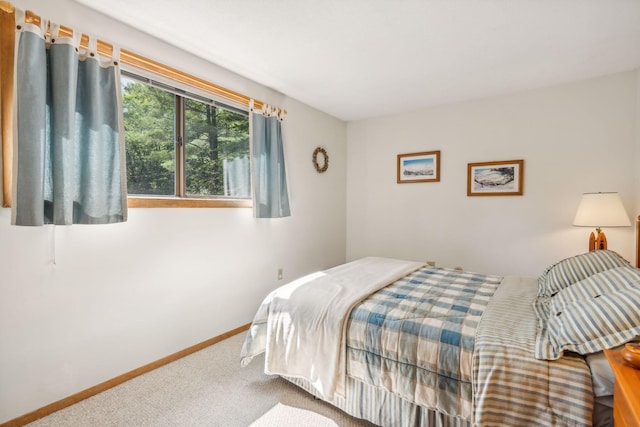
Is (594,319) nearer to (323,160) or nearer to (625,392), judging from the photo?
(625,392)

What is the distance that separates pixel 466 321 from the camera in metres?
1.47

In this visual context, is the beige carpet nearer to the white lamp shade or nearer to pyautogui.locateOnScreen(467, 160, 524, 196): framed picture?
the white lamp shade

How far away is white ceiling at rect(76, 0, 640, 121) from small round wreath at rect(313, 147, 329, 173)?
2.66ft

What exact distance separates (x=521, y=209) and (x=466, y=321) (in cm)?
225

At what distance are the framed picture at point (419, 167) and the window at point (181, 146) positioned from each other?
6.58ft

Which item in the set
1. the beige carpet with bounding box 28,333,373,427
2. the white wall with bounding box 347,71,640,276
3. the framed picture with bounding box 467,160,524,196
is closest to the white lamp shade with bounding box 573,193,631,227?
the white wall with bounding box 347,71,640,276

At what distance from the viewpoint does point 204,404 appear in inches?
70.7

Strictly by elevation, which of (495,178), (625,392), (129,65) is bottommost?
(625,392)

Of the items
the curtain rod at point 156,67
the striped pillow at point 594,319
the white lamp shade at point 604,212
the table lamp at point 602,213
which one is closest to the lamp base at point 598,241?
the table lamp at point 602,213

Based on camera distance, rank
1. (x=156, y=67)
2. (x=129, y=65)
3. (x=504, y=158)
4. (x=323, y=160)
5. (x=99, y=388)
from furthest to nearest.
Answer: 1. (x=323, y=160)
2. (x=504, y=158)
3. (x=156, y=67)
4. (x=129, y=65)
5. (x=99, y=388)

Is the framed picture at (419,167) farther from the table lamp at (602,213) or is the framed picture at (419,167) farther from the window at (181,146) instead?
the window at (181,146)

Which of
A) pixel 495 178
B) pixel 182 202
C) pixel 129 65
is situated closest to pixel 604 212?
pixel 495 178

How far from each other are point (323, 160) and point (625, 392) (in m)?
3.32

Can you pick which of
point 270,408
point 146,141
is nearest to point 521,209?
point 270,408
